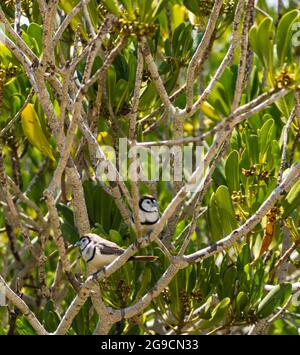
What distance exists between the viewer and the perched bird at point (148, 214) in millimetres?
3027

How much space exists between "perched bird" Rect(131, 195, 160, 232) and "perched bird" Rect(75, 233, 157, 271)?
0.23 meters

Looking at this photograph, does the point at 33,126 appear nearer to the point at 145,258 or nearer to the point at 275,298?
the point at 145,258

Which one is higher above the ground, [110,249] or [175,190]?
[175,190]

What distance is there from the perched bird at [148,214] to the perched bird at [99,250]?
233mm

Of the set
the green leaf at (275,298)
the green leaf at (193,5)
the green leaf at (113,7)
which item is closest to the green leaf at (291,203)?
the green leaf at (275,298)

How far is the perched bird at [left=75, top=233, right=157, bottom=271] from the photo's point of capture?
10.7ft

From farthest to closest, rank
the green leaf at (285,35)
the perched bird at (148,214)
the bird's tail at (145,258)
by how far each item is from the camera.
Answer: the bird's tail at (145,258)
the perched bird at (148,214)
the green leaf at (285,35)

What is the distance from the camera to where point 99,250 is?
3287 mm

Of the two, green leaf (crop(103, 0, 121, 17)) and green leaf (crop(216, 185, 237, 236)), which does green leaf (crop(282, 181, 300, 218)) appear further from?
green leaf (crop(103, 0, 121, 17))

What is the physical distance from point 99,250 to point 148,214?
0.35m

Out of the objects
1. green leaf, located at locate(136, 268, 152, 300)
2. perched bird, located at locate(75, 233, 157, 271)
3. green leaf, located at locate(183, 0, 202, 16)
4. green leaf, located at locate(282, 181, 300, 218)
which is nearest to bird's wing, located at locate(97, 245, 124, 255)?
perched bird, located at locate(75, 233, 157, 271)

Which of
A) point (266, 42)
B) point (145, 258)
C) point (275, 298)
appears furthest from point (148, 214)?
point (266, 42)

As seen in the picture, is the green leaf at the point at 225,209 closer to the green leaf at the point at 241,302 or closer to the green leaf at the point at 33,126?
the green leaf at the point at 241,302

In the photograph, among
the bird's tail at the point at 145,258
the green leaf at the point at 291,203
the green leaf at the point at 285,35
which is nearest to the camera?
the green leaf at the point at 285,35
